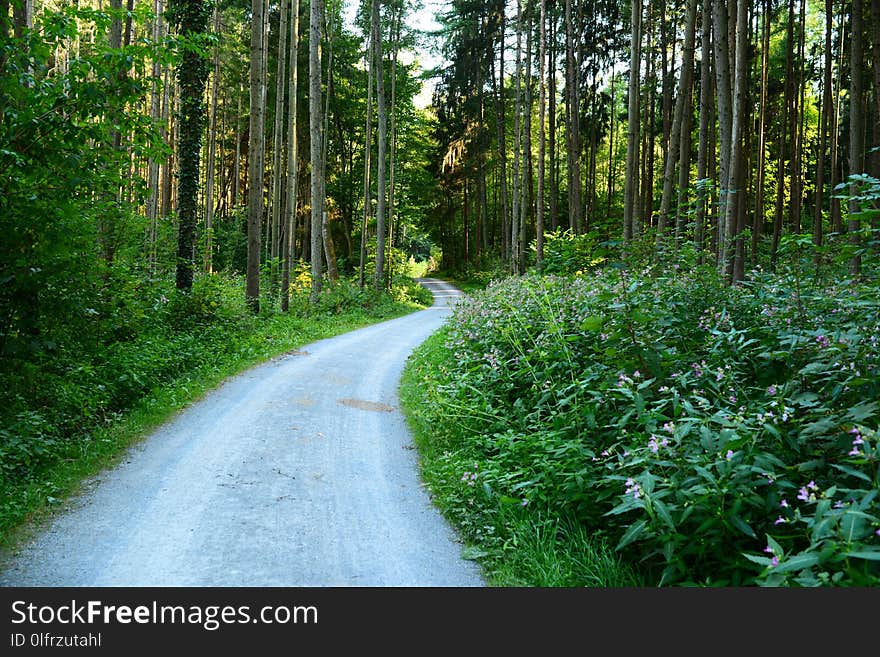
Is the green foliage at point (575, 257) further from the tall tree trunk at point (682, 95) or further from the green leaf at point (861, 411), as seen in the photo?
A: the green leaf at point (861, 411)

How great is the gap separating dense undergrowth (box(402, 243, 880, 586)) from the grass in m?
3.36

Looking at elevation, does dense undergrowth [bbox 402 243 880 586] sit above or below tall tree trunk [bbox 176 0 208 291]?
below

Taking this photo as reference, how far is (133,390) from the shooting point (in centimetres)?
867

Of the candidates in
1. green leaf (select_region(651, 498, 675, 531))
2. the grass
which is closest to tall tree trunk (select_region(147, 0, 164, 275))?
the grass

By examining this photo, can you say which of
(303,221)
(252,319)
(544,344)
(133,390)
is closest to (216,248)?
(303,221)

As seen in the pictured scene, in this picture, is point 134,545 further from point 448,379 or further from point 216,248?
point 216,248

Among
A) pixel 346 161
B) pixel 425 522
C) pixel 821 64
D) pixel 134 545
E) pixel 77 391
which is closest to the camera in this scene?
pixel 134 545

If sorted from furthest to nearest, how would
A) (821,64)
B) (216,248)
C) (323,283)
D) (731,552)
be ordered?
1. (216,248)
2. (821,64)
3. (323,283)
4. (731,552)

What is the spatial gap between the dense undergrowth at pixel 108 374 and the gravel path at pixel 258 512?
0.38 meters

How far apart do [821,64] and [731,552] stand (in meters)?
33.6

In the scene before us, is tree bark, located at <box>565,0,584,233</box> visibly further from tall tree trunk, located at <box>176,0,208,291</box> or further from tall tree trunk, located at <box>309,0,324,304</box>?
tall tree trunk, located at <box>176,0,208,291</box>

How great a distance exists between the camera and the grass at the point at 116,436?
16.0 feet

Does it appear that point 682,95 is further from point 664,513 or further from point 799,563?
point 799,563

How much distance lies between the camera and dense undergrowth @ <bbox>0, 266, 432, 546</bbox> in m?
5.81
